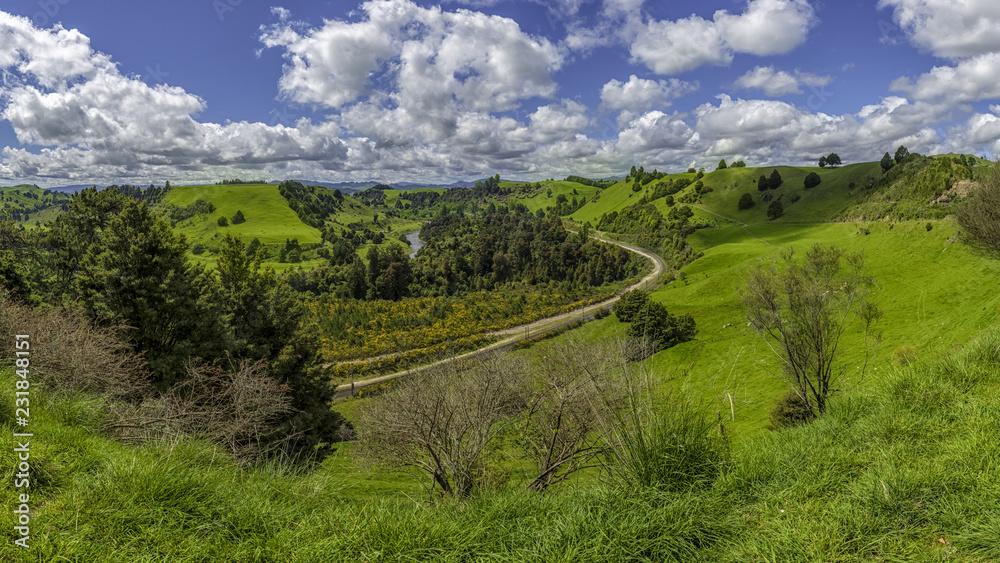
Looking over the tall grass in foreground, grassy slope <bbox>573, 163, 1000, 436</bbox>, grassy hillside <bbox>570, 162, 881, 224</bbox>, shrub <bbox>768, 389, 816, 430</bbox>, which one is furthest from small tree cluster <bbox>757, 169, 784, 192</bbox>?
the tall grass in foreground

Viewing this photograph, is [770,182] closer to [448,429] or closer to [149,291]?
[448,429]

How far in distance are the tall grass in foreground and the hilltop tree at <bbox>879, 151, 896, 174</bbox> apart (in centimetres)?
14448

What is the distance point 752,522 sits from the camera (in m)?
3.18

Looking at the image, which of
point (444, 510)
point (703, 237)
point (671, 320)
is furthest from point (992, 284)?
point (703, 237)

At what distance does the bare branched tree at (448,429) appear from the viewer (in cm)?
811

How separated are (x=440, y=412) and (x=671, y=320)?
41.6 meters

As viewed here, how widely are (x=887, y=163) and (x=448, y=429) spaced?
492ft

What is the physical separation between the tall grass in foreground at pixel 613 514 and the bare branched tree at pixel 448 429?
8.25 feet

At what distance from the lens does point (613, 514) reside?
3.18m

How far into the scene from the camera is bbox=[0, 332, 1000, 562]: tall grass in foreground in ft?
9.10

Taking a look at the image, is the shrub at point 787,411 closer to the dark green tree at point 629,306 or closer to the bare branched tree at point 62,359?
the bare branched tree at point 62,359

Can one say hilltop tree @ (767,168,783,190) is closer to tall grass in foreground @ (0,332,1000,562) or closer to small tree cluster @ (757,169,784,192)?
small tree cluster @ (757,169,784,192)

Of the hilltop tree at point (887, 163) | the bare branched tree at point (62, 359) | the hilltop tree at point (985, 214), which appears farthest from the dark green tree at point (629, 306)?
the hilltop tree at point (887, 163)

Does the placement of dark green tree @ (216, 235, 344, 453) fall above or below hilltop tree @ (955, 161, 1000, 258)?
below
